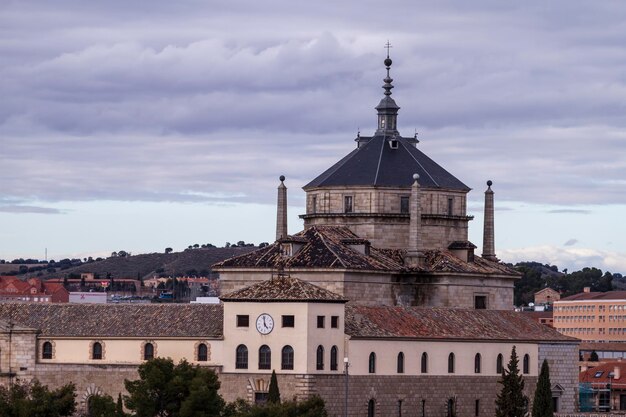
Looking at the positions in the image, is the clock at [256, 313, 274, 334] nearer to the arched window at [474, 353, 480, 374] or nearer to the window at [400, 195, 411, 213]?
the arched window at [474, 353, 480, 374]

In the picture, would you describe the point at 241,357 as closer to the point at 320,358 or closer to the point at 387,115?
the point at 320,358

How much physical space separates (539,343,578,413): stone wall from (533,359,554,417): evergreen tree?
6.98m

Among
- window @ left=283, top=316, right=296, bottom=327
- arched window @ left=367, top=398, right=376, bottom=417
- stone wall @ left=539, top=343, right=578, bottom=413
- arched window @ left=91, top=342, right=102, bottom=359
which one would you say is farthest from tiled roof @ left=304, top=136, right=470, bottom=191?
arched window @ left=91, top=342, right=102, bottom=359

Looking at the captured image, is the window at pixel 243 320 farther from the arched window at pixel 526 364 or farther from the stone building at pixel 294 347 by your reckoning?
the arched window at pixel 526 364

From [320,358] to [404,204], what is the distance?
1618 centimetres

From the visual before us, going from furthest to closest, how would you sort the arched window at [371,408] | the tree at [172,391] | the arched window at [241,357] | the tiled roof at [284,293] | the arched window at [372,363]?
the arched window at [372,363] → the arched window at [371,408] → the arched window at [241,357] → the tiled roof at [284,293] → the tree at [172,391]

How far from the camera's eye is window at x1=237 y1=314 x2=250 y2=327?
99.1 metres

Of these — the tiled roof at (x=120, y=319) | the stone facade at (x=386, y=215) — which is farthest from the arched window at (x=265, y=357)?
the stone facade at (x=386, y=215)

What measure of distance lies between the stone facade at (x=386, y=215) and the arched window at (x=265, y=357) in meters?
15.0

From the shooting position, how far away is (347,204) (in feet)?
370

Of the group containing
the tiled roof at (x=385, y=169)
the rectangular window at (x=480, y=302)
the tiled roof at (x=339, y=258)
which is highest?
the tiled roof at (x=385, y=169)

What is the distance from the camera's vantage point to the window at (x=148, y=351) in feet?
336

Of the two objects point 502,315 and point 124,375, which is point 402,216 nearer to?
point 502,315

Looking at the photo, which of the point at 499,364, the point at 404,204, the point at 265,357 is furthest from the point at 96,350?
the point at 499,364
